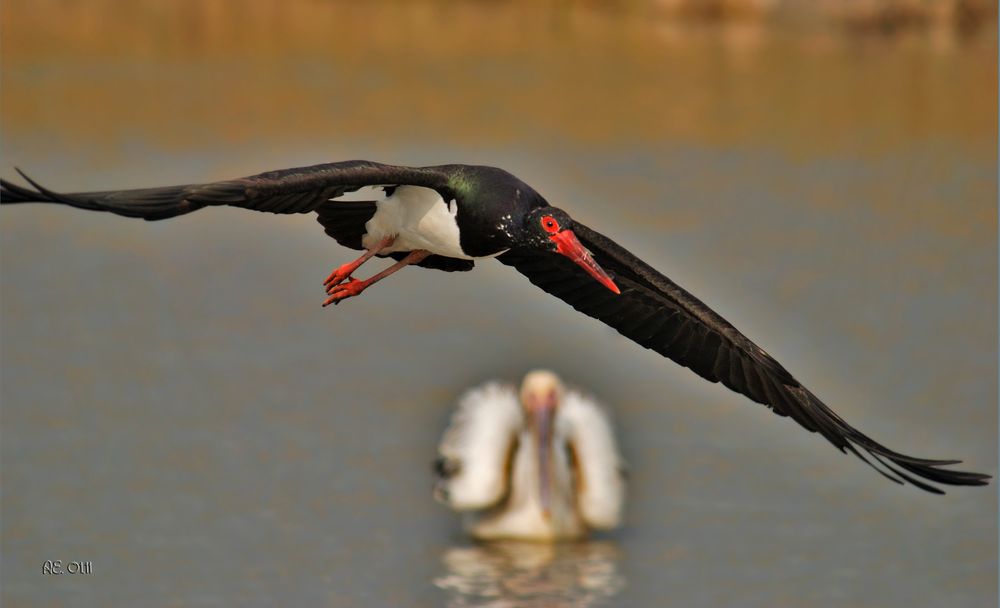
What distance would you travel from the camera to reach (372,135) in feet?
87.9

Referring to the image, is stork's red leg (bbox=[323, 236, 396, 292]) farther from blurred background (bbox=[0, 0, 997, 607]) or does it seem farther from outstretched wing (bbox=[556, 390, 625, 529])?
outstretched wing (bbox=[556, 390, 625, 529])

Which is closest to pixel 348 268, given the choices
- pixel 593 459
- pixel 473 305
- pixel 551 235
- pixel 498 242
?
pixel 498 242

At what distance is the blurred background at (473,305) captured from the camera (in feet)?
55.3

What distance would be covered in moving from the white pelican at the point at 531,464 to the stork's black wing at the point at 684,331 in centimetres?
637

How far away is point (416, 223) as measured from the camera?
9984mm

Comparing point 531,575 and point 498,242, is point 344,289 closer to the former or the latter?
point 498,242

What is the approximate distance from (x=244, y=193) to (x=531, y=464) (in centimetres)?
939

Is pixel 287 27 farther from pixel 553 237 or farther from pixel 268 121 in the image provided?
pixel 553 237

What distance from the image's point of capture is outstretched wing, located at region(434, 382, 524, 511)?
1748cm

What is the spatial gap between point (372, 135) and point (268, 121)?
1.81 m

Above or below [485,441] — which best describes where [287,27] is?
above

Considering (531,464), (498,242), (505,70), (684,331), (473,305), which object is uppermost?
(505,70)

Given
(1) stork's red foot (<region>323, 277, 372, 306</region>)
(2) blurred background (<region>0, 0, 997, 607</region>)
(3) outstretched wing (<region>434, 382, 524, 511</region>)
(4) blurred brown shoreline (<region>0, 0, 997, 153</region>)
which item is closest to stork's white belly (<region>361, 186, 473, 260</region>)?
(1) stork's red foot (<region>323, 277, 372, 306</region>)

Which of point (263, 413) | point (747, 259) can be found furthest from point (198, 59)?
point (263, 413)
